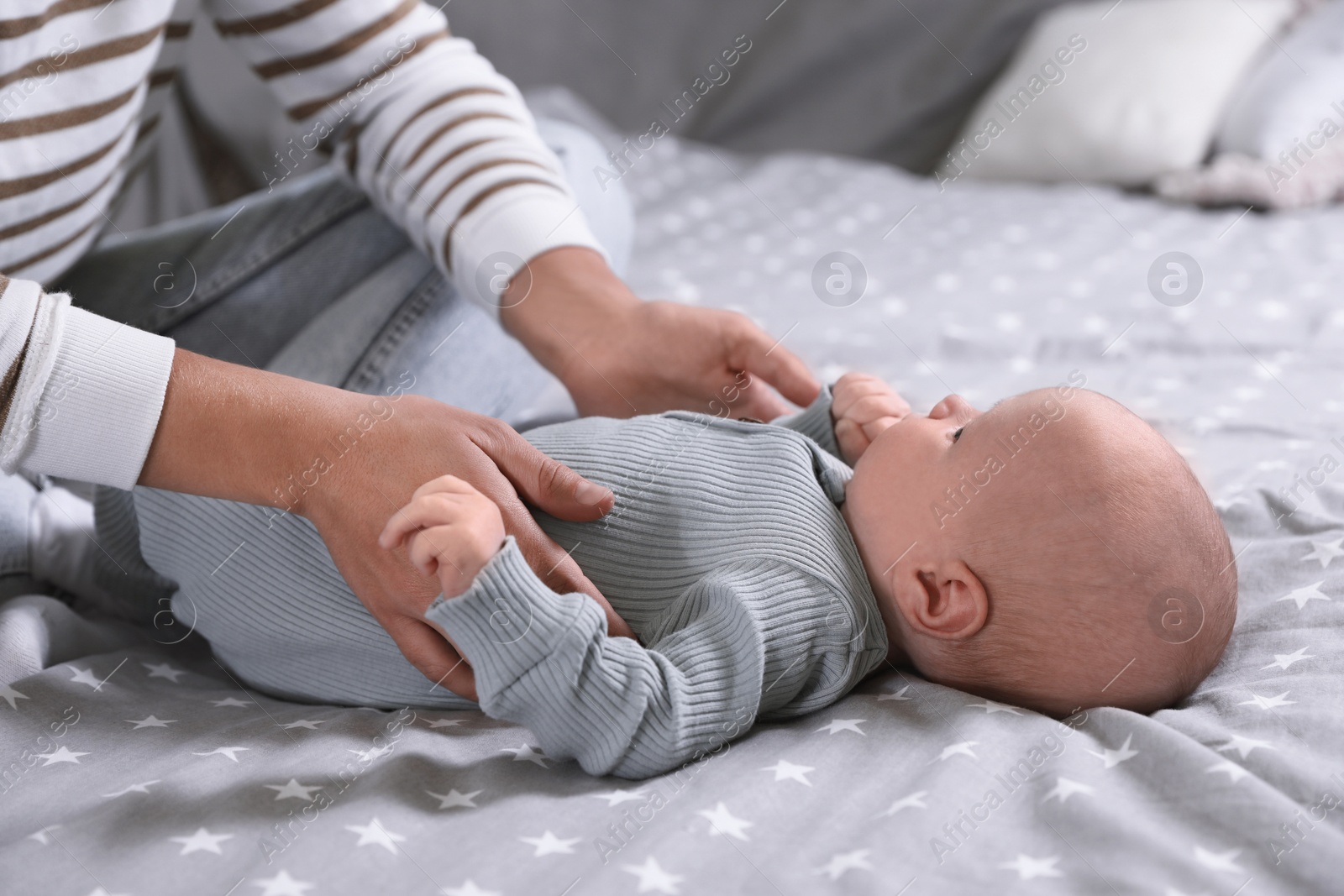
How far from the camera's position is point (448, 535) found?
648mm

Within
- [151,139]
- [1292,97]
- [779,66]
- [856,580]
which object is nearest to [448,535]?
[856,580]

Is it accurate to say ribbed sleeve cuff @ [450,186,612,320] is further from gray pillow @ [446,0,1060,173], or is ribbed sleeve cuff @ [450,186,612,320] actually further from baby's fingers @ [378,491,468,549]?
gray pillow @ [446,0,1060,173]

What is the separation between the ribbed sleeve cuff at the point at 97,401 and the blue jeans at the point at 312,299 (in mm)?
323

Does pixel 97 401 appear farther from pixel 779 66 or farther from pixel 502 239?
pixel 779 66

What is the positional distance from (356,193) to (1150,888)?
101 cm

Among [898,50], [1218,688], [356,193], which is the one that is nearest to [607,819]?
[1218,688]

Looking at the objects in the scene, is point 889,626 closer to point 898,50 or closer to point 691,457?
point 691,457

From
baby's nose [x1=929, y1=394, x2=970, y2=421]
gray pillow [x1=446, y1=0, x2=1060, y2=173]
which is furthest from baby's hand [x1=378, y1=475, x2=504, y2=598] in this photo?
gray pillow [x1=446, y1=0, x2=1060, y2=173]

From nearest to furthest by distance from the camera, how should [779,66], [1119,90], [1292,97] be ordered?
[1292,97]
[1119,90]
[779,66]

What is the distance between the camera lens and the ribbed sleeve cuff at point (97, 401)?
69 cm

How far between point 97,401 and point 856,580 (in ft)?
1.78

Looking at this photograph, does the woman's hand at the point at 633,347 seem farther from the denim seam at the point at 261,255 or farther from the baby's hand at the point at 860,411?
the denim seam at the point at 261,255

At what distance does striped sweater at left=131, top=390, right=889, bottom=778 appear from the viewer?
67cm

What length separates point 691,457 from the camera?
2.79ft
